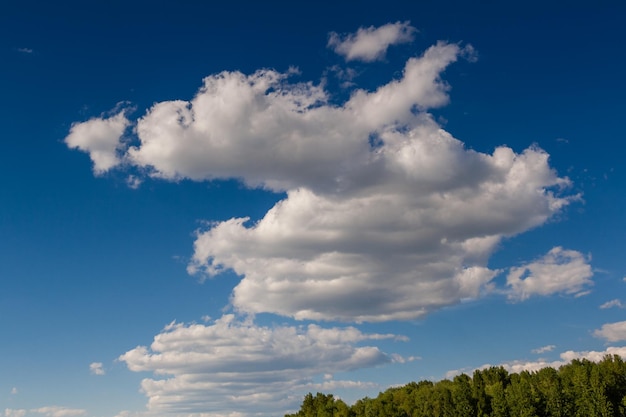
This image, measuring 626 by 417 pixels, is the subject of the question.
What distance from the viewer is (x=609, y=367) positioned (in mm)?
171375

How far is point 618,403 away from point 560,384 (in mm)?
14342

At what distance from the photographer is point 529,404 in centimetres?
15900

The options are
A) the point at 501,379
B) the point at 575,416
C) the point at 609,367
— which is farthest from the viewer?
the point at 501,379

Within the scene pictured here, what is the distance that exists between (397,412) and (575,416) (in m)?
58.1

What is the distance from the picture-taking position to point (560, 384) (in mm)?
166375

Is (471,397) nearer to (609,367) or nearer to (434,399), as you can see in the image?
(434,399)

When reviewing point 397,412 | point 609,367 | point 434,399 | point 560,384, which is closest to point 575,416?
point 560,384

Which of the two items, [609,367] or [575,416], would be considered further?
[609,367]

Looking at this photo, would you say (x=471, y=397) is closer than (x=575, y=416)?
No

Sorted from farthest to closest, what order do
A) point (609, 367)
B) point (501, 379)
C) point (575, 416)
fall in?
point (501, 379) → point (609, 367) → point (575, 416)

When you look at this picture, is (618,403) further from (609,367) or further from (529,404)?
(529,404)

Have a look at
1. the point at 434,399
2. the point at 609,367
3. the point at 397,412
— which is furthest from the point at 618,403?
the point at 397,412

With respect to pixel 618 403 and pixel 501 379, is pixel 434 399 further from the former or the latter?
pixel 618 403

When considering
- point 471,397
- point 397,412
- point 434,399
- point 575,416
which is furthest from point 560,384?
point 397,412
